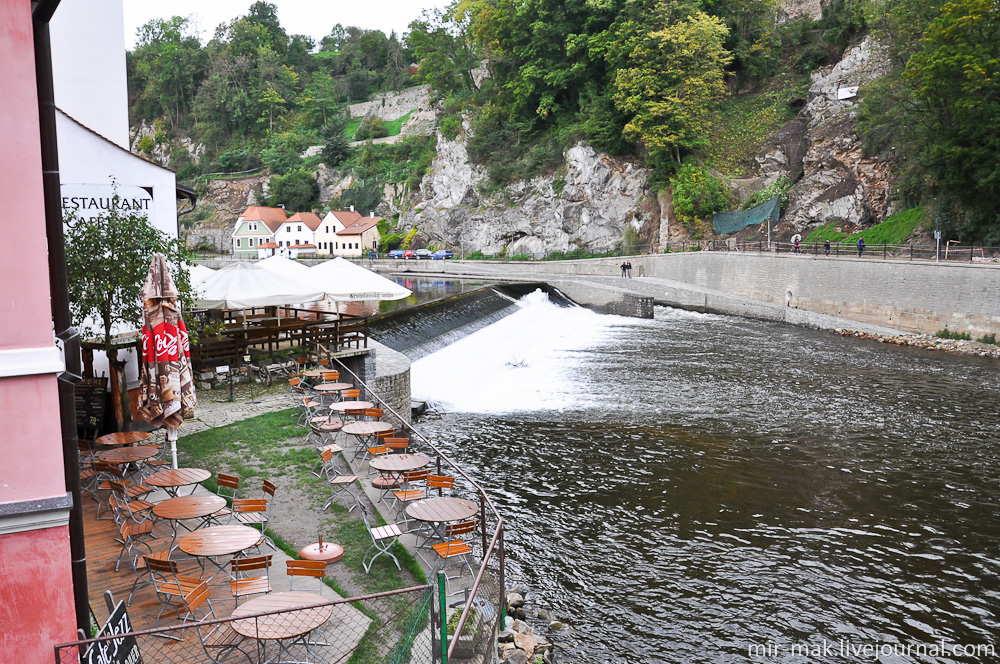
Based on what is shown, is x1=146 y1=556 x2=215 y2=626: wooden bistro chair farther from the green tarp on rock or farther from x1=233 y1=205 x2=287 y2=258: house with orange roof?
x1=233 y1=205 x2=287 y2=258: house with orange roof

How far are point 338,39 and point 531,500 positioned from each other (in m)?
143

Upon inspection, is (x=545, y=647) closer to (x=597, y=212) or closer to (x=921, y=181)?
(x=921, y=181)

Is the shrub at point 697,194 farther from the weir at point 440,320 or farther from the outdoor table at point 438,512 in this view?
the outdoor table at point 438,512

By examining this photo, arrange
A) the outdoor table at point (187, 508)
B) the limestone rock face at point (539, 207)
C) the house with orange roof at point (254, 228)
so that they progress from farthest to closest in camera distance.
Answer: the house with orange roof at point (254, 228) < the limestone rock face at point (539, 207) < the outdoor table at point (187, 508)

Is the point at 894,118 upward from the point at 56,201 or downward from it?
upward

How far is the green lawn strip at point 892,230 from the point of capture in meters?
30.6

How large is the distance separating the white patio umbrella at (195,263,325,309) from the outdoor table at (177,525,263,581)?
7.55m

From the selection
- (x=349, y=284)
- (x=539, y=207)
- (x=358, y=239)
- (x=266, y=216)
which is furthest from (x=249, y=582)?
(x=266, y=216)

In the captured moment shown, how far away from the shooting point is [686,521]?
10.2 meters

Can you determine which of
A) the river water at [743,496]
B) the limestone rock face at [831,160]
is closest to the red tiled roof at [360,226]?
the limestone rock face at [831,160]

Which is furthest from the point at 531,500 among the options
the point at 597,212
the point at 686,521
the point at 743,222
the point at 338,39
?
the point at 338,39

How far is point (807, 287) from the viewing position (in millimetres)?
29094

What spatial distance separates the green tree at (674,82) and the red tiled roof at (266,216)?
168ft

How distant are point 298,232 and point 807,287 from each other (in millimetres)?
61188
